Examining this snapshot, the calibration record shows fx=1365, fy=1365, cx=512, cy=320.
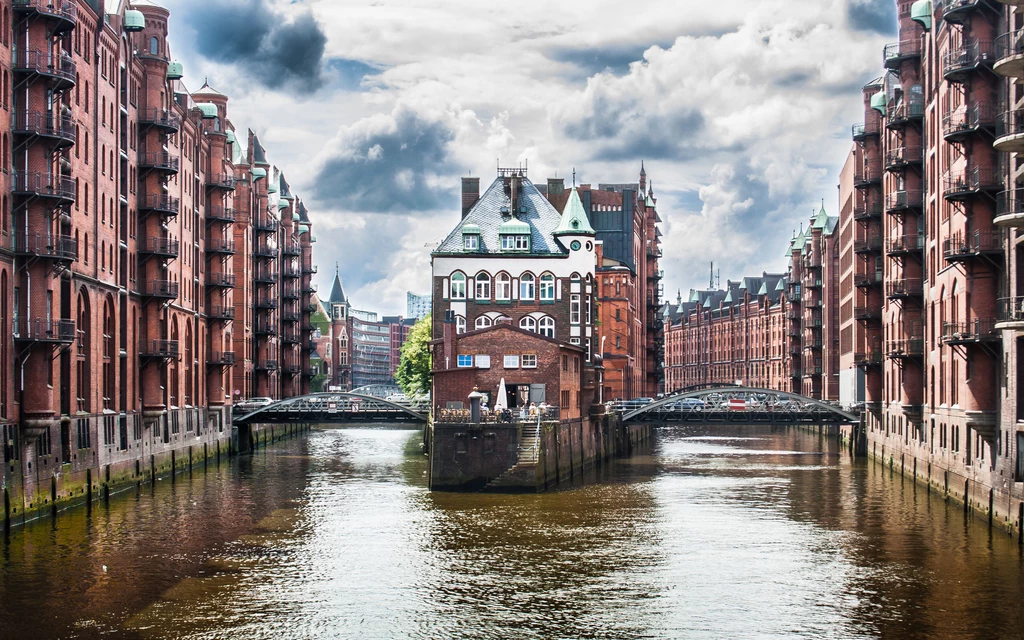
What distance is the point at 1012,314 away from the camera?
1802 inches

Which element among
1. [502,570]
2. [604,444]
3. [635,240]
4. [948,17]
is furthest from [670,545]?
[635,240]

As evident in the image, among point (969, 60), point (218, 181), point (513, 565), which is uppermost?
point (218, 181)

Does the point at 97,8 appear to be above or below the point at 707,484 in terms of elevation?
above

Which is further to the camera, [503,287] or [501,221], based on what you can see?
[501,221]

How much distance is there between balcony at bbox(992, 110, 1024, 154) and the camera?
43.0 m

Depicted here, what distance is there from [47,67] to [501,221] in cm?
→ 4528

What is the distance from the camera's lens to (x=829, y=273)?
5012 inches

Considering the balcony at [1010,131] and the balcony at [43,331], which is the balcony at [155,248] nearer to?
the balcony at [43,331]

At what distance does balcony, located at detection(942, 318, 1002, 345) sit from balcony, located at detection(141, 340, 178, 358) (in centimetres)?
3961

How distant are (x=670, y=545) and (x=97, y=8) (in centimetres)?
3567

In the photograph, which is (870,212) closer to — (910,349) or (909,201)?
(909,201)

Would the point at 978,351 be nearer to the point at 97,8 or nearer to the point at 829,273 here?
the point at 97,8

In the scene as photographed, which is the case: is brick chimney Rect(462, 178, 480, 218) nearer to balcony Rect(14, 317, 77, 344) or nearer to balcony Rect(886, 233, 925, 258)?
balcony Rect(886, 233, 925, 258)

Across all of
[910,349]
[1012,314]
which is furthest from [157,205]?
[1012,314]
